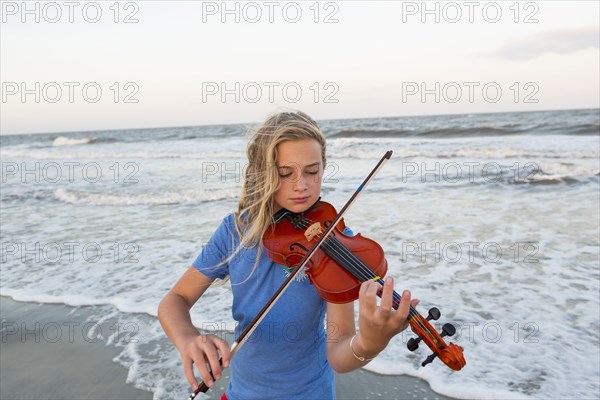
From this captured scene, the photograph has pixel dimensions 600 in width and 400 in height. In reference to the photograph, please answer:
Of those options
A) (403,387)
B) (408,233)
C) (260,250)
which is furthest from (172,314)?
(408,233)

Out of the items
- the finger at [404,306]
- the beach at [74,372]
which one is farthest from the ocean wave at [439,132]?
the finger at [404,306]

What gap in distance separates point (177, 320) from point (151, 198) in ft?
28.4

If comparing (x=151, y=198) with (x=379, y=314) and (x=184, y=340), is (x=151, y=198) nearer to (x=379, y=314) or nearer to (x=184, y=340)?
(x=184, y=340)

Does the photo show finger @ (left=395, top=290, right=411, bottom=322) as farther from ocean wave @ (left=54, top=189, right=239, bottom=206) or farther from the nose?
ocean wave @ (left=54, top=189, right=239, bottom=206)

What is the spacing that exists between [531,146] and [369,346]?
15.8 m

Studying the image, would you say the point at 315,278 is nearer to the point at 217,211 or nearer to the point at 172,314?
the point at 172,314

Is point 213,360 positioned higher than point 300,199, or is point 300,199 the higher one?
point 300,199

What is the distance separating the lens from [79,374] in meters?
3.12

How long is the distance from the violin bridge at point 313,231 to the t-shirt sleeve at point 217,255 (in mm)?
318

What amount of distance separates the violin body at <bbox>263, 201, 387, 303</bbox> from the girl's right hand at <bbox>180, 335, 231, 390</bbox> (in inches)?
18.0

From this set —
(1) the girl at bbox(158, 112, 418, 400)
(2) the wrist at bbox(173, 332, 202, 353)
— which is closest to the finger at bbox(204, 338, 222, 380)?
(2) the wrist at bbox(173, 332, 202, 353)

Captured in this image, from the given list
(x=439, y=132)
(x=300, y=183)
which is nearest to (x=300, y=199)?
(x=300, y=183)

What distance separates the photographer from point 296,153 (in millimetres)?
1591

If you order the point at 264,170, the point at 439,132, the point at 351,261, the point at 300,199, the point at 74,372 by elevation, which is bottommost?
the point at 74,372
